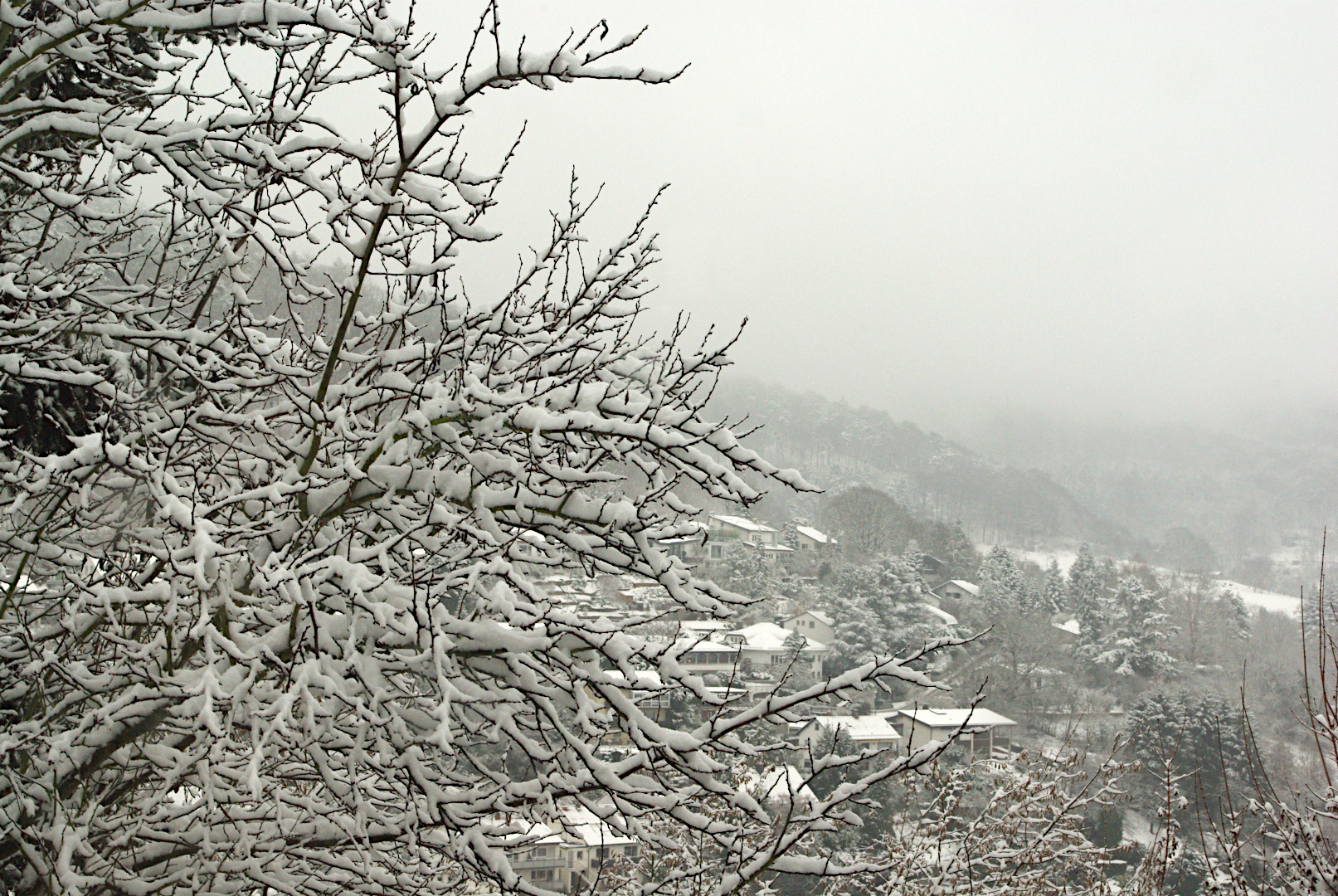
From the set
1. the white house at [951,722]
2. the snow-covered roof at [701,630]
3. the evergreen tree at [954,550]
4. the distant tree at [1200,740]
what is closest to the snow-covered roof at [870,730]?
the white house at [951,722]

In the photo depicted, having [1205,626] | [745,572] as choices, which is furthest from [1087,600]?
→ [745,572]

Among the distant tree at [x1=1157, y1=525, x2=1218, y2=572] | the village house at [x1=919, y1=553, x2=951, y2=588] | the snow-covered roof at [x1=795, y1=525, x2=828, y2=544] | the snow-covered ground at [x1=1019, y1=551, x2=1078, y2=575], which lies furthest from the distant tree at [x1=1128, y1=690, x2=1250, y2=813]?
the distant tree at [x1=1157, y1=525, x2=1218, y2=572]

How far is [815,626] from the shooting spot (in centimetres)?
3291

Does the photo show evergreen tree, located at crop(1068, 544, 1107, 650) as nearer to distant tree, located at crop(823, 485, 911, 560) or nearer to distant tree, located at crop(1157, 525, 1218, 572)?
distant tree, located at crop(823, 485, 911, 560)

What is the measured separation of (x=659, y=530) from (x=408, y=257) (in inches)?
54.3

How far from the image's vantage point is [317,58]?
3092 millimetres

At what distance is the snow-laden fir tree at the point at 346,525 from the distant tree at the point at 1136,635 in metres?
37.4

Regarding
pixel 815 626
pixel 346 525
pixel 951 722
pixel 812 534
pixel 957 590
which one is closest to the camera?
pixel 346 525

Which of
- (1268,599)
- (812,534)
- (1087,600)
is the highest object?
(1087,600)

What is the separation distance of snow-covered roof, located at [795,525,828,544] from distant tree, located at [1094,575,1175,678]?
14917 millimetres

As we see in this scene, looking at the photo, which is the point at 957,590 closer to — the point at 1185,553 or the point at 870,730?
the point at 870,730

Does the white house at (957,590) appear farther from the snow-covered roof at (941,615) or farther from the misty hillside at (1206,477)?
the misty hillside at (1206,477)

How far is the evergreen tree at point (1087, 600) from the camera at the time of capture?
128ft

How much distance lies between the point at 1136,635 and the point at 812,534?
1766 centimetres
